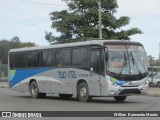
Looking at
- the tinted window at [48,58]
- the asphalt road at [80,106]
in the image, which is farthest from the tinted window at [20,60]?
the asphalt road at [80,106]

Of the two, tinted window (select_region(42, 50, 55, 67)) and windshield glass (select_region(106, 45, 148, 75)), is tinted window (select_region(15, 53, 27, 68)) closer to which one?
tinted window (select_region(42, 50, 55, 67))

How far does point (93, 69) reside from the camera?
928 inches

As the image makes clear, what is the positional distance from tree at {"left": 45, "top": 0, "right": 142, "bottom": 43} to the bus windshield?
17.8 m

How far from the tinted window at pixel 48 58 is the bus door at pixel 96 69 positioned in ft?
13.1

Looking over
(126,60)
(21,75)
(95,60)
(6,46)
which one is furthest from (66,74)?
(6,46)

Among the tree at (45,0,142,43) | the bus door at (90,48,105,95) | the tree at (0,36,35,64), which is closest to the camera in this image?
the bus door at (90,48,105,95)

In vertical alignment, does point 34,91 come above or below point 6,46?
below

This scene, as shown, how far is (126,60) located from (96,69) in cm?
146

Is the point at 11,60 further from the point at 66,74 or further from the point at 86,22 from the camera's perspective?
the point at 86,22

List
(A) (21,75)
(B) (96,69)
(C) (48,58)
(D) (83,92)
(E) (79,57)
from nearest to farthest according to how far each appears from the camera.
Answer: (B) (96,69), (D) (83,92), (E) (79,57), (C) (48,58), (A) (21,75)

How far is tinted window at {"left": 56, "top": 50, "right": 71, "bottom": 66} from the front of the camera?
25.7 metres

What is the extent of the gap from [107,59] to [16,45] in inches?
A: 4928

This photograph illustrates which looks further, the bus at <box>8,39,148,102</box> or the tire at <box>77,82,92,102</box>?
the tire at <box>77,82,92,102</box>

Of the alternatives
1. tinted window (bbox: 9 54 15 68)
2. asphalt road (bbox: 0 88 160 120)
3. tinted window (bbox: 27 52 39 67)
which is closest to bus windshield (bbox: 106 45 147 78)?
asphalt road (bbox: 0 88 160 120)
